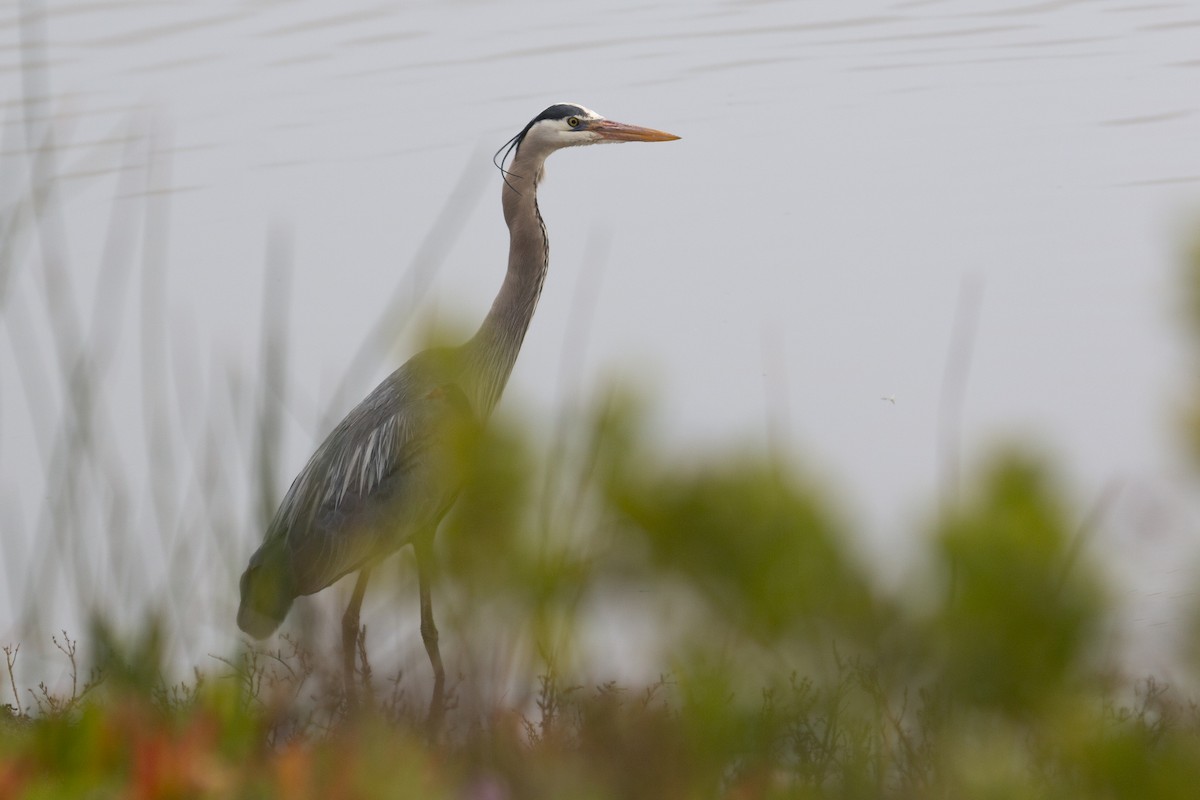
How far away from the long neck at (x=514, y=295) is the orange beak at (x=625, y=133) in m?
0.35

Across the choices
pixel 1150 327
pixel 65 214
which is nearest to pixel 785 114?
pixel 1150 327

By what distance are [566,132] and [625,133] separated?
229mm

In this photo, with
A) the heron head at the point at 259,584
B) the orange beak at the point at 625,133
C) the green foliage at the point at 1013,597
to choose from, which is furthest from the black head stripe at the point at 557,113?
the green foliage at the point at 1013,597

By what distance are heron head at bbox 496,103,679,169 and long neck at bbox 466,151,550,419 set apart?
152 millimetres

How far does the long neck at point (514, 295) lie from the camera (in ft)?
13.5

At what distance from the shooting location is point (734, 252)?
5035 mm

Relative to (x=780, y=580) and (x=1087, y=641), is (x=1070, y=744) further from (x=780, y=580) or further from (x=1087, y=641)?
(x=780, y=580)

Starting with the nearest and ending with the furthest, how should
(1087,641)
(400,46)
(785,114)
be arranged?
(1087,641) < (785,114) < (400,46)

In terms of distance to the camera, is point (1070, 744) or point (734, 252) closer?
point (1070, 744)

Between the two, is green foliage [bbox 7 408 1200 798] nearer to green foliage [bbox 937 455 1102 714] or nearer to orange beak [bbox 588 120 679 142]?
green foliage [bbox 937 455 1102 714]

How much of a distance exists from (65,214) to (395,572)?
495 cm

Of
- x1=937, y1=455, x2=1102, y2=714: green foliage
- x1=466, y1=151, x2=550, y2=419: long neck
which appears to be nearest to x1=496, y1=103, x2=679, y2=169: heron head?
x1=466, y1=151, x2=550, y2=419: long neck

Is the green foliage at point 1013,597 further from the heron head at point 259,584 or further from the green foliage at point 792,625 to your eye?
the heron head at point 259,584

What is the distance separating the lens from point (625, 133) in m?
4.49
